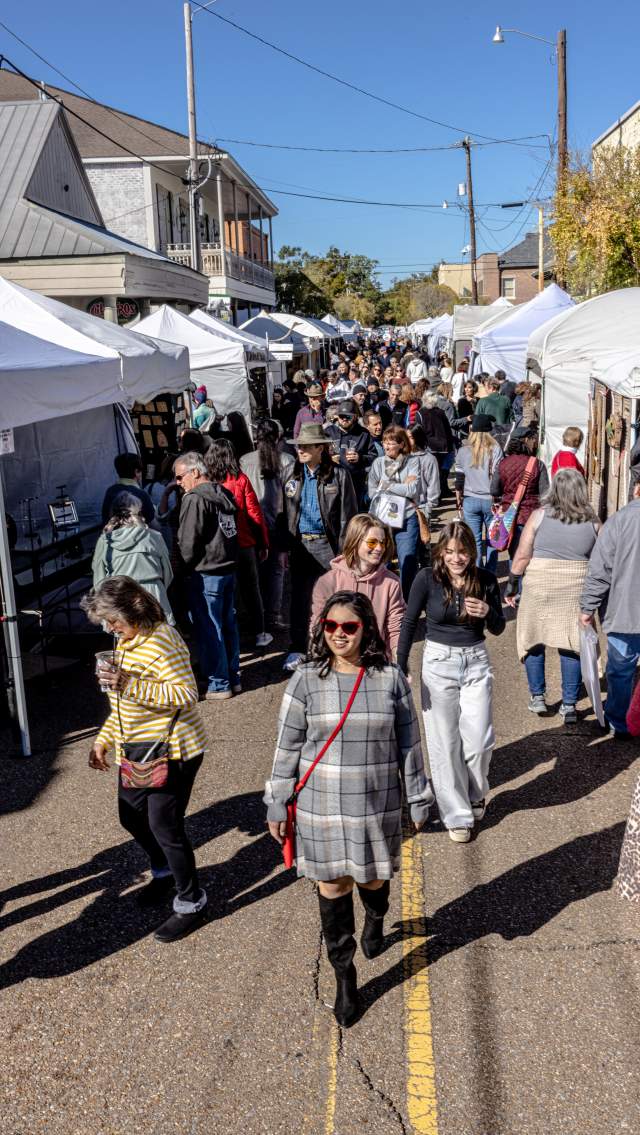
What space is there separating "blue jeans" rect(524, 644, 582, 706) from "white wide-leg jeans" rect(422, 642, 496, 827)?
1648 mm

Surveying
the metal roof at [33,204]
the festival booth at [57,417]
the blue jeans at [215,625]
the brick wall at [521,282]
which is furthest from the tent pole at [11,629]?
the brick wall at [521,282]

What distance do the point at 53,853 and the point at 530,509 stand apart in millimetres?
5487

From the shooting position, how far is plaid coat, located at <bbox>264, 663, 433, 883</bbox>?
358 centimetres

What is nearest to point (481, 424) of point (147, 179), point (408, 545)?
point (408, 545)

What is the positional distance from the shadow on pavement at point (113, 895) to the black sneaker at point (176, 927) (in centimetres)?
13

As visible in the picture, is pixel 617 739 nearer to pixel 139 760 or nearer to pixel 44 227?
pixel 139 760

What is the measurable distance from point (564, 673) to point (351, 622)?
355cm

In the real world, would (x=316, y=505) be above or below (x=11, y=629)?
above

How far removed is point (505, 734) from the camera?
6.66 m

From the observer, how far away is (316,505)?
7520 millimetres

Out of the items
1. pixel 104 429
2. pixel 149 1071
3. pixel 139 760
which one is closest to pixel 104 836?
pixel 139 760

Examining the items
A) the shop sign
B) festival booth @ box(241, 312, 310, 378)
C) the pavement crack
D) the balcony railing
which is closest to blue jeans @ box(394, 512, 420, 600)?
the pavement crack

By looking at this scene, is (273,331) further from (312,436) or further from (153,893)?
(153,893)

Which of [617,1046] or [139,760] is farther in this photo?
[139,760]
